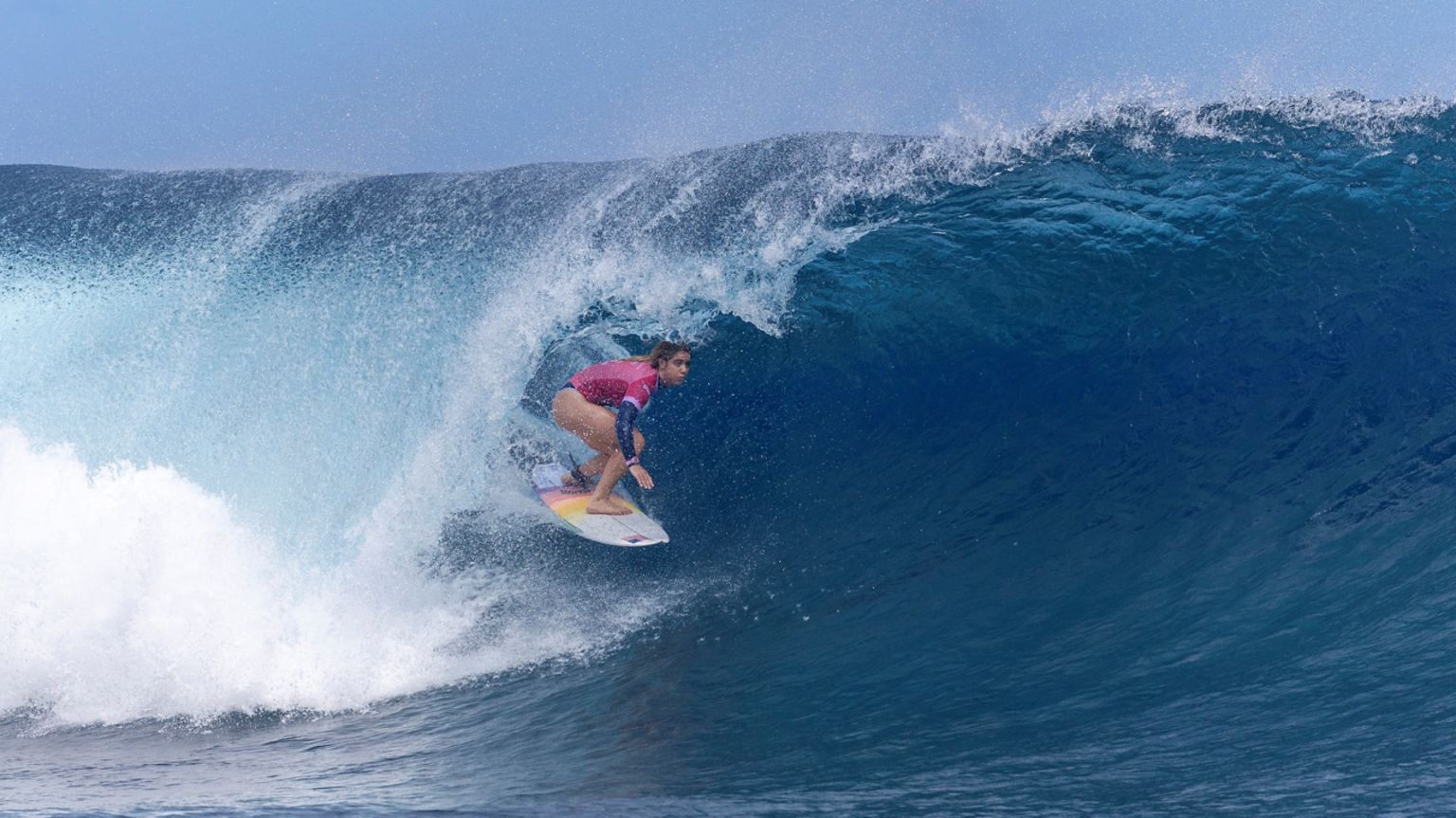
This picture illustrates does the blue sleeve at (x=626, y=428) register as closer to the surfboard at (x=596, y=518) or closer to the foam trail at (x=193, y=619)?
the surfboard at (x=596, y=518)

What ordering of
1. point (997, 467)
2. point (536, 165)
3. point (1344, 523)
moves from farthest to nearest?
1. point (536, 165)
2. point (997, 467)
3. point (1344, 523)

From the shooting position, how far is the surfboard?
20.2 ft

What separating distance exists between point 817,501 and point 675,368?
141cm

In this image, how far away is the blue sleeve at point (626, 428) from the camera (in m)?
5.91

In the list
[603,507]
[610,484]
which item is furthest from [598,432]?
[603,507]

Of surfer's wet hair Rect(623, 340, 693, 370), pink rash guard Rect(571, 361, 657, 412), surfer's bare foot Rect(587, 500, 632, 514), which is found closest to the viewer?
surfer's wet hair Rect(623, 340, 693, 370)

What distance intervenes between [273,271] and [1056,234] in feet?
25.0

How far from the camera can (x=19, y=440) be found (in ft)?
24.6

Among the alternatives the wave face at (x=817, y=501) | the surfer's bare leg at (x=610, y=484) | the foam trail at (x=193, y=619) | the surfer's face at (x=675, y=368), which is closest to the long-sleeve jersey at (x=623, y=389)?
the surfer's face at (x=675, y=368)

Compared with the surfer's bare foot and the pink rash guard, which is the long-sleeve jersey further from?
the surfer's bare foot

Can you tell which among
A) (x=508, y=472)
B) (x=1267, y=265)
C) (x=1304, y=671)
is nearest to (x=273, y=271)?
(x=508, y=472)

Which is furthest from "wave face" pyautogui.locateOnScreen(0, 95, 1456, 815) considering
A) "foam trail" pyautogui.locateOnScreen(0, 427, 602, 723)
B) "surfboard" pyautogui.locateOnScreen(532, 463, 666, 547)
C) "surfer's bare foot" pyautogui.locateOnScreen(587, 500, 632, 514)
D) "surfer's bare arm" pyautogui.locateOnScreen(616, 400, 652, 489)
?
"surfer's bare arm" pyautogui.locateOnScreen(616, 400, 652, 489)

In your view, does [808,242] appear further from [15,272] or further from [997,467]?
[15,272]

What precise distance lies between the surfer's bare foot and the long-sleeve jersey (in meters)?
0.47
